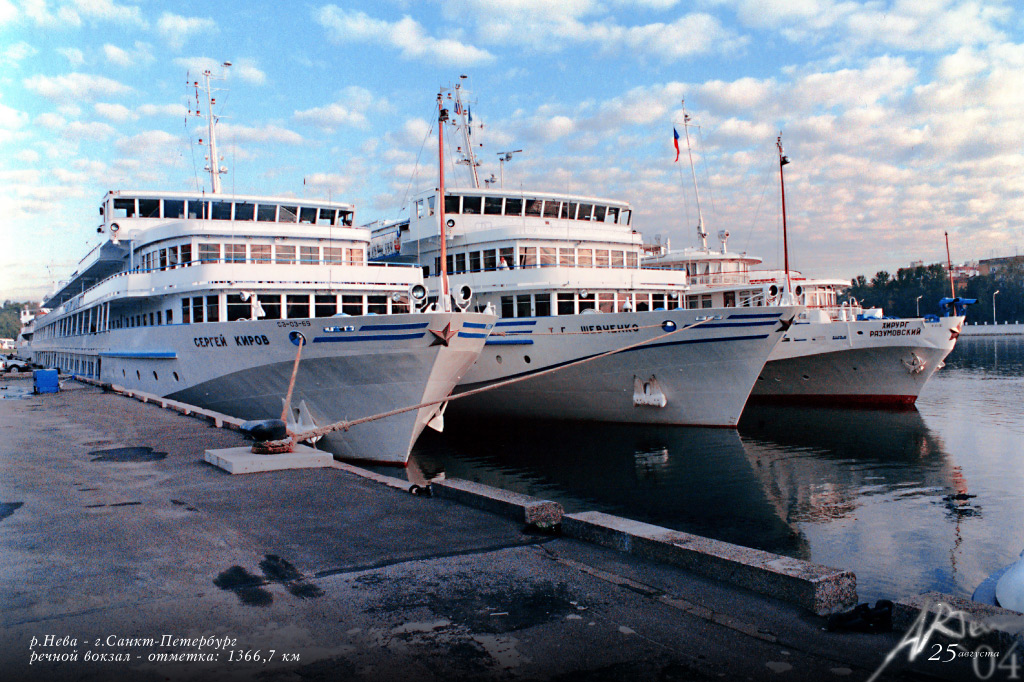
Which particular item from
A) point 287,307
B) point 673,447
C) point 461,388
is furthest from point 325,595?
point 461,388

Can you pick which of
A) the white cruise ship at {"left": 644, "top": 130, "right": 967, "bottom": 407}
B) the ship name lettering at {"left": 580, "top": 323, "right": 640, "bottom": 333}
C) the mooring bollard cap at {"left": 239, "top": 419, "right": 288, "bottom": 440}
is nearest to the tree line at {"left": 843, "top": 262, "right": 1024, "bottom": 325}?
the white cruise ship at {"left": 644, "top": 130, "right": 967, "bottom": 407}

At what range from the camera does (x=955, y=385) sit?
40.0 meters

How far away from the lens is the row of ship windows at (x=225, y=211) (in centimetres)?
2233

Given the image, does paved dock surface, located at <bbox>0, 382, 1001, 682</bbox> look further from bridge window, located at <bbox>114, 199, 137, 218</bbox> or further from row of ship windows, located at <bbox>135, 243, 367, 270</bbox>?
bridge window, located at <bbox>114, 199, 137, 218</bbox>

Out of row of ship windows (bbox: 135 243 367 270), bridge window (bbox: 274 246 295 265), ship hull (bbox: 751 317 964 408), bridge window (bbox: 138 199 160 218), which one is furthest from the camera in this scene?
ship hull (bbox: 751 317 964 408)

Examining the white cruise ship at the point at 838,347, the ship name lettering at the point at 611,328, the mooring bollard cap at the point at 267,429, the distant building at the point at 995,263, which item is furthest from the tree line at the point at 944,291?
the mooring bollard cap at the point at 267,429

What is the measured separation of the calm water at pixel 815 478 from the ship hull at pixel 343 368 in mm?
1941

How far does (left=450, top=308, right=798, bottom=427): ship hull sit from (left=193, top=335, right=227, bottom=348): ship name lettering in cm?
833

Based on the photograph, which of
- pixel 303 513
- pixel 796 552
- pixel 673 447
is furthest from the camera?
pixel 673 447

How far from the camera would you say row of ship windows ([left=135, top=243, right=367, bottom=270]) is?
66.7 ft

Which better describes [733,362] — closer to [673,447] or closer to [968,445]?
[673,447]

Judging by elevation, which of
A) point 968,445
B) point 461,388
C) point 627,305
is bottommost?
point 968,445

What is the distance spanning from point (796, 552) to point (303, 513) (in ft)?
25.8

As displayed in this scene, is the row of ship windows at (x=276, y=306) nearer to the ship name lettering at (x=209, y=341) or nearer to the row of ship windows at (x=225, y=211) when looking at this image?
the ship name lettering at (x=209, y=341)
